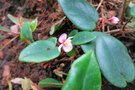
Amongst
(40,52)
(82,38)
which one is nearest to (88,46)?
(82,38)


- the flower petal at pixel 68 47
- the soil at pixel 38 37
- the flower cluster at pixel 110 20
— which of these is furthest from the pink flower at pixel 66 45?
the flower cluster at pixel 110 20

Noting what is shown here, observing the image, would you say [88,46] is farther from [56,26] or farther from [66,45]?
[56,26]

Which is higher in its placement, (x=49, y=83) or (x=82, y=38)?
(x=82, y=38)

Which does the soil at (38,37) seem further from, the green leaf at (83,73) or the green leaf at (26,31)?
the green leaf at (83,73)

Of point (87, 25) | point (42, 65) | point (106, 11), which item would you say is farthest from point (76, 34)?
point (106, 11)

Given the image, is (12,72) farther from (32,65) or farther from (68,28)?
(68,28)

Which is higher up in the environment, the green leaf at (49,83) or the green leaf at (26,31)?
the green leaf at (26,31)
